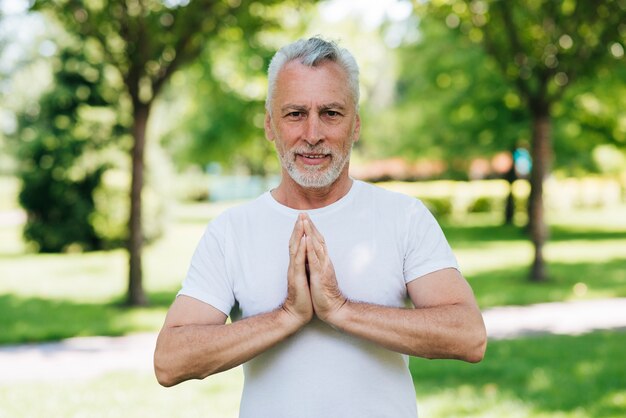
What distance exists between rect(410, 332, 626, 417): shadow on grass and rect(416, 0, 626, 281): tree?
18.0 ft

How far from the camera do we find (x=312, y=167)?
8.36 ft

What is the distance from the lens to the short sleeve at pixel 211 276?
2.50 meters

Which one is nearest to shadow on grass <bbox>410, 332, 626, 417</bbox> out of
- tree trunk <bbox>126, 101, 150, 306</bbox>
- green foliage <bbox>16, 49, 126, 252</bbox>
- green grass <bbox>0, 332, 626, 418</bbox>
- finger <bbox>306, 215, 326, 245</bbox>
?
green grass <bbox>0, 332, 626, 418</bbox>

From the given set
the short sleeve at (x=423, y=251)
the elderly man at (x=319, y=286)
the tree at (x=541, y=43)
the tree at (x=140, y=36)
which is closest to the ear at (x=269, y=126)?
the elderly man at (x=319, y=286)

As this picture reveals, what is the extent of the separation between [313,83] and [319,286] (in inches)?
25.8

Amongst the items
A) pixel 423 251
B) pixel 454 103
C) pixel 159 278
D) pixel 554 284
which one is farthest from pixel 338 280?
pixel 454 103

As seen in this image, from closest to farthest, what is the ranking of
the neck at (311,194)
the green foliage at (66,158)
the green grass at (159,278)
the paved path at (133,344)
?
the neck at (311,194)
the paved path at (133,344)
the green grass at (159,278)
the green foliage at (66,158)

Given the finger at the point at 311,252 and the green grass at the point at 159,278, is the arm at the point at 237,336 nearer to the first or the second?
the finger at the point at 311,252

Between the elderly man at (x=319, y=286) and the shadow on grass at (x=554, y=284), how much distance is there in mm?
9324

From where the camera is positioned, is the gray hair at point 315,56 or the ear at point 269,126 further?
the ear at point 269,126

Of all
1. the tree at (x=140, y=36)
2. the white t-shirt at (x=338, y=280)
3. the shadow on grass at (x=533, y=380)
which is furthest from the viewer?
the tree at (x=140, y=36)

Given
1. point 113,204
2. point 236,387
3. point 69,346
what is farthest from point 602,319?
point 113,204

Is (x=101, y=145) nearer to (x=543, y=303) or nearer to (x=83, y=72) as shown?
(x=83, y=72)

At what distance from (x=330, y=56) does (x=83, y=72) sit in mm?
21446
